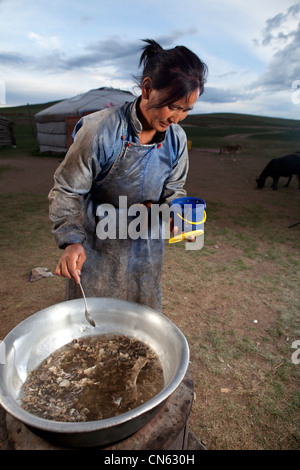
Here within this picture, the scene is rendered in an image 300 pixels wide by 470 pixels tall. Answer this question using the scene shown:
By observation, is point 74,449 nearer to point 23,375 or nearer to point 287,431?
point 23,375

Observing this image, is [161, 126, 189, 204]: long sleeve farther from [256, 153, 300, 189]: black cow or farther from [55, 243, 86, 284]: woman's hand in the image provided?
[256, 153, 300, 189]: black cow

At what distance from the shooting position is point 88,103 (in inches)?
510

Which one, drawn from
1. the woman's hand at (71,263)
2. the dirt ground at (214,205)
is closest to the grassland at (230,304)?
the dirt ground at (214,205)

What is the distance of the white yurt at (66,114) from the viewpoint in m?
12.6

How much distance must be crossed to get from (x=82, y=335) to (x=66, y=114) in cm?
1332

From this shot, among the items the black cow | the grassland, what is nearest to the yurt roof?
the black cow

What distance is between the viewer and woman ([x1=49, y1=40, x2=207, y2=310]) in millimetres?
1233

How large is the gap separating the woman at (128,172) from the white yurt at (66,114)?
1161 cm

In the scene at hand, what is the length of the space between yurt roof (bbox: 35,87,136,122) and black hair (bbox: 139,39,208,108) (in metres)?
12.0

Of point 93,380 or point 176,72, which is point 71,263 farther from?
point 176,72

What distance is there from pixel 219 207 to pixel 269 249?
91.4 inches

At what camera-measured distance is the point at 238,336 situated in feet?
9.04

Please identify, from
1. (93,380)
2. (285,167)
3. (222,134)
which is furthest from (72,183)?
(222,134)
